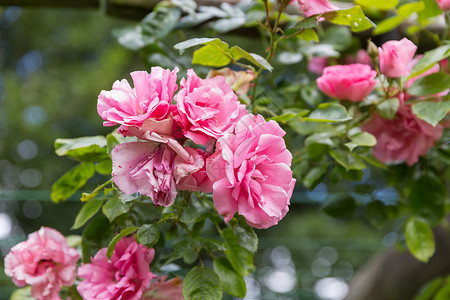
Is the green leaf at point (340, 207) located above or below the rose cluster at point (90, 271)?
below

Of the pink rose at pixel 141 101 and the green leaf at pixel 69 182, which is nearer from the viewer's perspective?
the pink rose at pixel 141 101

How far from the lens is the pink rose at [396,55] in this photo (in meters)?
0.61

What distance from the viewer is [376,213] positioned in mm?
857

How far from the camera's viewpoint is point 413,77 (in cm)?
65

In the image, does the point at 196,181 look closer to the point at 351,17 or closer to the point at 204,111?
the point at 204,111

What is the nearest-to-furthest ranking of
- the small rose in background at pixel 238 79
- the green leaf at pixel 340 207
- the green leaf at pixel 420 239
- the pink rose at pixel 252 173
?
the pink rose at pixel 252 173
the small rose in background at pixel 238 79
the green leaf at pixel 420 239
the green leaf at pixel 340 207

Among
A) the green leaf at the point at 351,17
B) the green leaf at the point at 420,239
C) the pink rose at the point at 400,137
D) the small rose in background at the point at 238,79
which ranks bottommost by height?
the green leaf at the point at 420,239

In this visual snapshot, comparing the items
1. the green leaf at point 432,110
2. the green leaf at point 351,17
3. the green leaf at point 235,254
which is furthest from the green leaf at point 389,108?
the green leaf at point 235,254

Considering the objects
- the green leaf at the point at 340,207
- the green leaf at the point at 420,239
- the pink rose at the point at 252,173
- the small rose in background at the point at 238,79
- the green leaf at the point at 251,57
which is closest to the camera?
the pink rose at the point at 252,173

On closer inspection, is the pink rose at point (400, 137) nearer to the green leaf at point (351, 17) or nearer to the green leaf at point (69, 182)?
the green leaf at point (351, 17)

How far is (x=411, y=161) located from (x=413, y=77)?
0.45ft

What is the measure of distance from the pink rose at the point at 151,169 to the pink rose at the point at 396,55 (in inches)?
11.9

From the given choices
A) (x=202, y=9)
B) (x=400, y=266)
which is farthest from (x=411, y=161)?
(x=400, y=266)

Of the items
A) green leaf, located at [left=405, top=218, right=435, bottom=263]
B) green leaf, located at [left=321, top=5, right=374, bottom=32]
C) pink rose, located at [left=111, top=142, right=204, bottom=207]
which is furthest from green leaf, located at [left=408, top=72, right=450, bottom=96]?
pink rose, located at [left=111, top=142, right=204, bottom=207]
